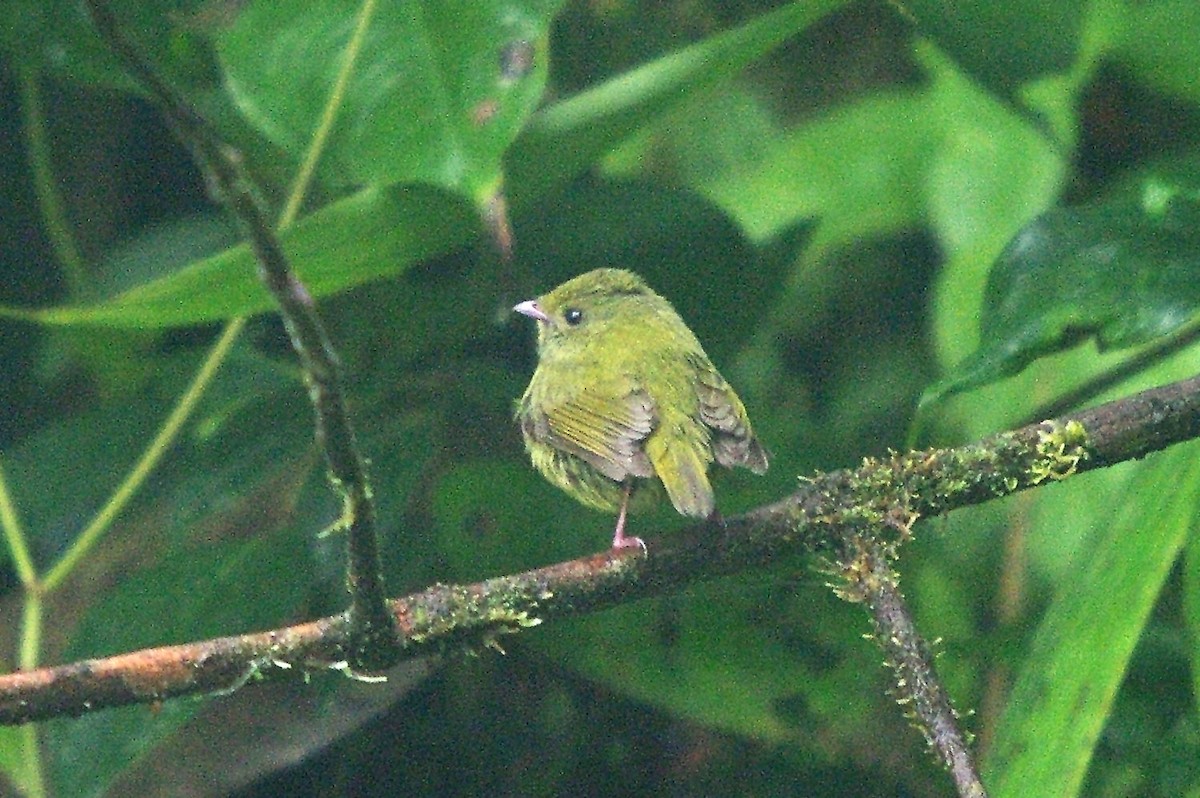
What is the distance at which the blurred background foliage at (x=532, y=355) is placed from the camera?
6.75 ft

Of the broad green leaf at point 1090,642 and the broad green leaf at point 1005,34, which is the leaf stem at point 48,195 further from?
the broad green leaf at point 1090,642

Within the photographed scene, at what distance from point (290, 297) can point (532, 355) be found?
2.04 meters

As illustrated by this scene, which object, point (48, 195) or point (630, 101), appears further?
point (48, 195)

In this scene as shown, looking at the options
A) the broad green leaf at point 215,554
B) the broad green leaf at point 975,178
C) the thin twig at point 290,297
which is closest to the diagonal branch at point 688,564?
the thin twig at point 290,297

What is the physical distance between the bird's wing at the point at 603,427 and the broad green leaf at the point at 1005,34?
812 millimetres

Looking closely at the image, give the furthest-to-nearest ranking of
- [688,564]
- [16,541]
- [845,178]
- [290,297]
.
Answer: [845,178], [16,541], [688,564], [290,297]

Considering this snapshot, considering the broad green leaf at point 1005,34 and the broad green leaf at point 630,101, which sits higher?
the broad green leaf at point 1005,34

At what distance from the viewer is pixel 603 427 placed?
2258 millimetres

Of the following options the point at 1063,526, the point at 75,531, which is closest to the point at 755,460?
the point at 1063,526

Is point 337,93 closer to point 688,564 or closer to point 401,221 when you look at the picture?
point 401,221

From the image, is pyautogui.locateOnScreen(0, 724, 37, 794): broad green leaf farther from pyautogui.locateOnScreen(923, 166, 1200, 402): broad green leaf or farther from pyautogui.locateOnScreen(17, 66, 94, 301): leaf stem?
pyautogui.locateOnScreen(923, 166, 1200, 402): broad green leaf

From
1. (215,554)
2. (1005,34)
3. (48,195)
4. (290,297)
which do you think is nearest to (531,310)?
(215,554)

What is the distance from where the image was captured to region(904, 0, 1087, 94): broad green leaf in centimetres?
234

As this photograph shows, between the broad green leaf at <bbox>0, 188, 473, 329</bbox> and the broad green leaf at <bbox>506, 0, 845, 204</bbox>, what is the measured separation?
196 mm
